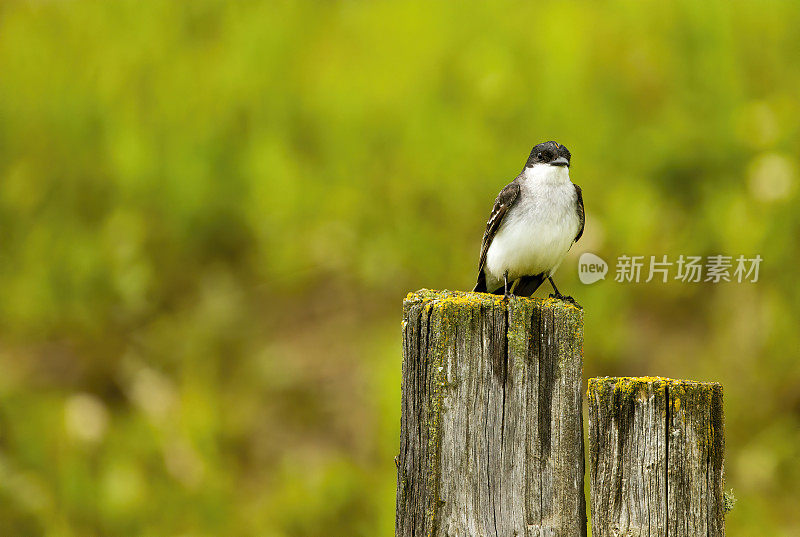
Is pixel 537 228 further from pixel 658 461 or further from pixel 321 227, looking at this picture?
pixel 321 227

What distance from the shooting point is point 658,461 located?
108 inches

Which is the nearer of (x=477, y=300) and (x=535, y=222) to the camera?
(x=477, y=300)

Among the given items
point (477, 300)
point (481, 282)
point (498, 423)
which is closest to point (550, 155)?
point (481, 282)

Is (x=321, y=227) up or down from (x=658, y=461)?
up

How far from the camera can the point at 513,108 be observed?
28.7 ft

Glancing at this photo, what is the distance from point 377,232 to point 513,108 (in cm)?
183

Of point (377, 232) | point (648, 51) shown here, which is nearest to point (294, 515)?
point (377, 232)

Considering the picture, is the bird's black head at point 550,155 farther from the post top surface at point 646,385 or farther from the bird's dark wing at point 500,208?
the post top surface at point 646,385

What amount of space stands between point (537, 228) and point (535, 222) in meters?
0.03

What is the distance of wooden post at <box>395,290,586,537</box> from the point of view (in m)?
2.76

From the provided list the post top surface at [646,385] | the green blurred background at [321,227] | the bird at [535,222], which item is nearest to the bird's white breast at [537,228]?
the bird at [535,222]

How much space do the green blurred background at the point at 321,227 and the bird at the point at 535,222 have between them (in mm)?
2090

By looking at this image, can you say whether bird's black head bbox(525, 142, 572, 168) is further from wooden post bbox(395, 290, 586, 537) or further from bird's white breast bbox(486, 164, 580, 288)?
wooden post bbox(395, 290, 586, 537)

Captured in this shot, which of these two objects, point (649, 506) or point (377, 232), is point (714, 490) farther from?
point (377, 232)
